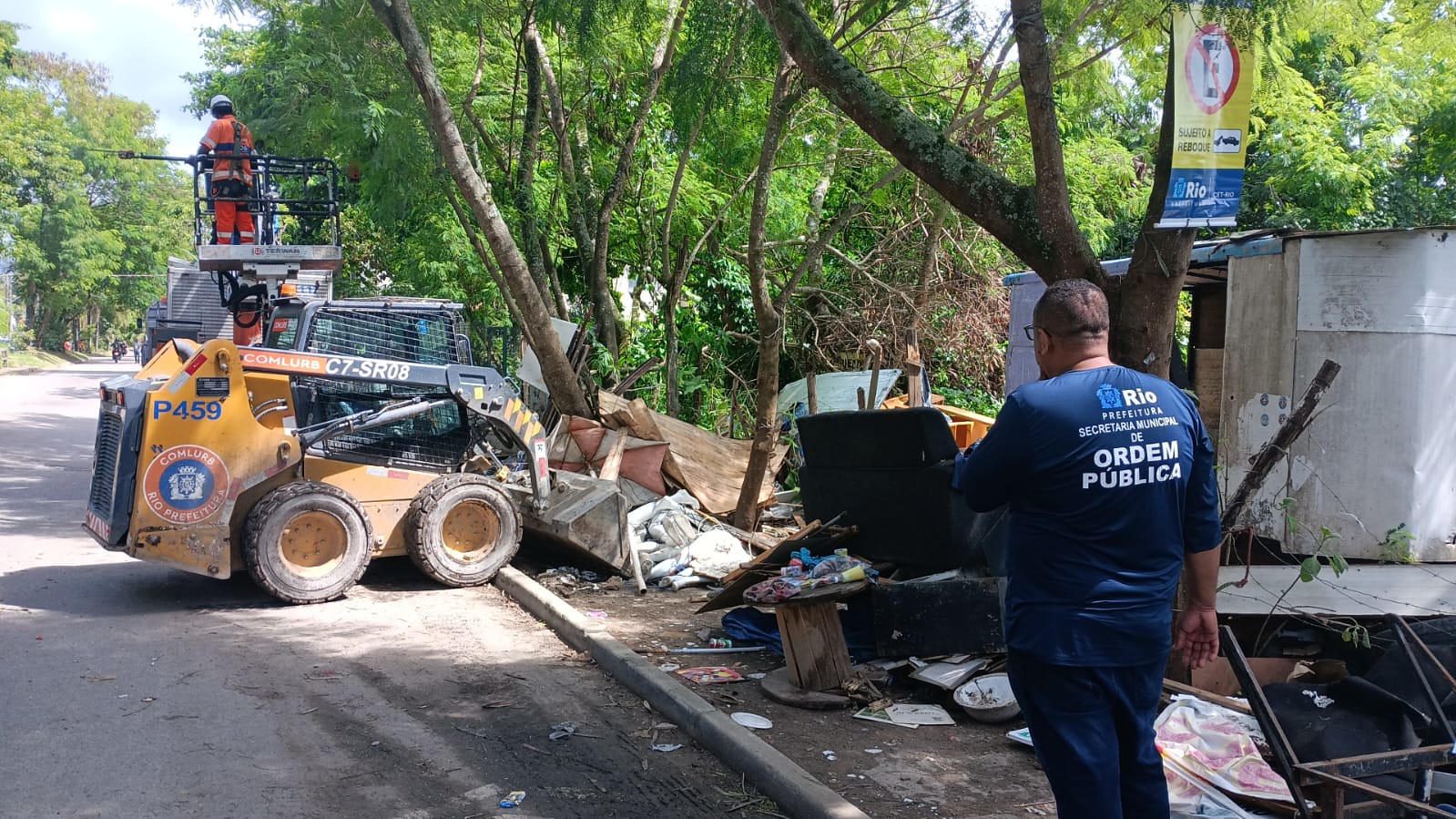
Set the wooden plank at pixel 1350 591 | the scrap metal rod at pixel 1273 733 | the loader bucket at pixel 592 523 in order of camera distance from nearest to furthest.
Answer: the scrap metal rod at pixel 1273 733, the wooden plank at pixel 1350 591, the loader bucket at pixel 592 523

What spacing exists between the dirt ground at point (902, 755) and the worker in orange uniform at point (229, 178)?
26.4ft

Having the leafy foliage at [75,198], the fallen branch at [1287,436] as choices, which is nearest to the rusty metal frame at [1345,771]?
the fallen branch at [1287,436]

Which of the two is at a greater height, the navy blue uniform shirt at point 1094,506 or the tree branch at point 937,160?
the tree branch at point 937,160

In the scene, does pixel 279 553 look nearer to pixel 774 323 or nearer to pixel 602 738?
pixel 602 738

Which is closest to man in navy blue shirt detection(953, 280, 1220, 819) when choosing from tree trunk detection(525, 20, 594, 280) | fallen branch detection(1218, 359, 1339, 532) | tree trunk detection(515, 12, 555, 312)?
fallen branch detection(1218, 359, 1339, 532)

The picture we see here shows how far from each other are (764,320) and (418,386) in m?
3.14

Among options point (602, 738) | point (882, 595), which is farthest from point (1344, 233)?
point (602, 738)

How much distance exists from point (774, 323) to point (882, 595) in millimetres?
4331

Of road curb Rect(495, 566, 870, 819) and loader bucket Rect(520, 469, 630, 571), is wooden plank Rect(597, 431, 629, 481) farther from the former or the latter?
road curb Rect(495, 566, 870, 819)

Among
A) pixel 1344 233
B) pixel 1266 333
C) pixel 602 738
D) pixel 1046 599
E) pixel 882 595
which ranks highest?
pixel 1344 233

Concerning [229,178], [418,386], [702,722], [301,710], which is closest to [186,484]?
[418,386]

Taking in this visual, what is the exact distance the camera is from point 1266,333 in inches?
249

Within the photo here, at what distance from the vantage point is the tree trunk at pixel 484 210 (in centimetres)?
970

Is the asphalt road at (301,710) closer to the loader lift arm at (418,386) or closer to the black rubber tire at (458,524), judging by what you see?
the black rubber tire at (458,524)
